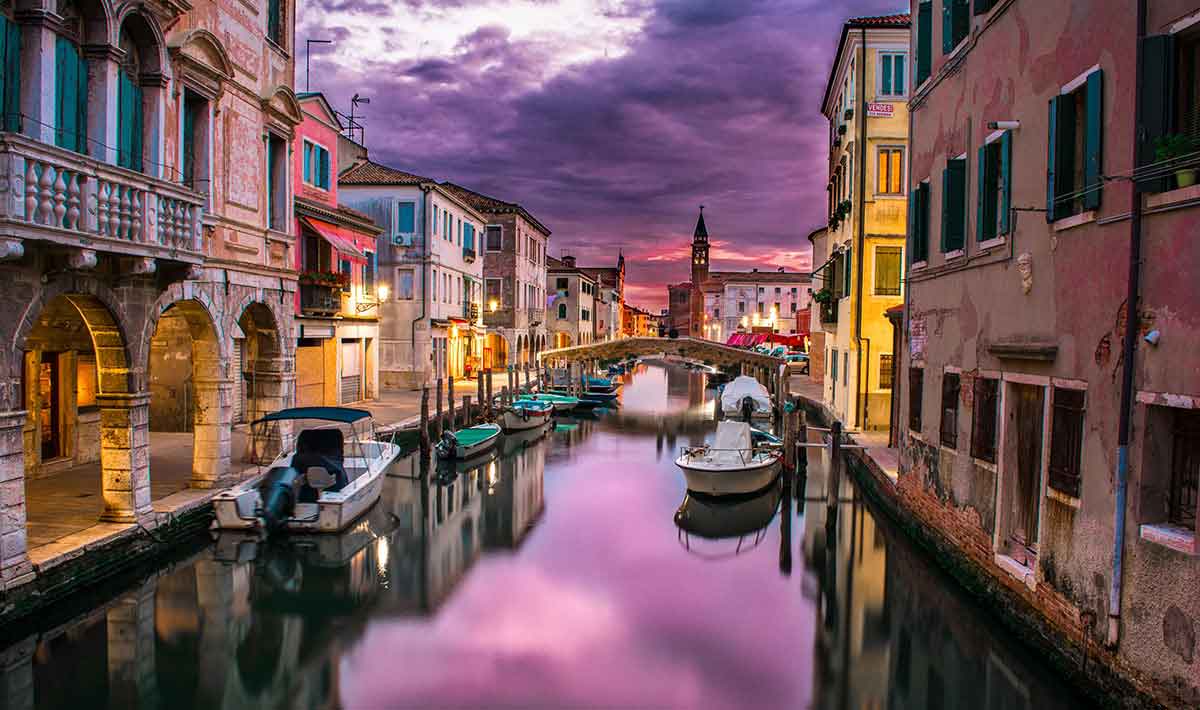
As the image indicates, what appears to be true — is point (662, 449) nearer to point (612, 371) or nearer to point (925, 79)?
point (925, 79)

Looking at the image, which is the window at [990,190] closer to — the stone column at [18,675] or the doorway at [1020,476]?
the doorway at [1020,476]

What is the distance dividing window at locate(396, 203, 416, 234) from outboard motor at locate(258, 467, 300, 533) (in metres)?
19.3

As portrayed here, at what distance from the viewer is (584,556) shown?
13.8 metres

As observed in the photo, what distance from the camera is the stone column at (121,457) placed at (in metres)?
10.6

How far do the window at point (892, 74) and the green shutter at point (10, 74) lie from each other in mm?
19815

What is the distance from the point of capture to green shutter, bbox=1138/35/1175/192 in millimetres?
6297

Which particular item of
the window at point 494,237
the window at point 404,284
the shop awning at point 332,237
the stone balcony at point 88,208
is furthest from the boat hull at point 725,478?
the window at point 494,237

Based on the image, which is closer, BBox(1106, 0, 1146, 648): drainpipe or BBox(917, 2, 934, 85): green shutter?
BBox(1106, 0, 1146, 648): drainpipe

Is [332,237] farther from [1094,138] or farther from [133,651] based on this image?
[1094,138]

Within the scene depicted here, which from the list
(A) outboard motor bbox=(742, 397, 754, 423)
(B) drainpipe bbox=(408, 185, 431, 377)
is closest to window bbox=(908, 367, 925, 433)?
(A) outboard motor bbox=(742, 397, 754, 423)

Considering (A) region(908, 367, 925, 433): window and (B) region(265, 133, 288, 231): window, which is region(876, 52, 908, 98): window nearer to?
(A) region(908, 367, 925, 433): window

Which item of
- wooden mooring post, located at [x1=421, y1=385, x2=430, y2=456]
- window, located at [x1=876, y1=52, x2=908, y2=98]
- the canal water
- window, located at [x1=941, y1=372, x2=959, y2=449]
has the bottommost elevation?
the canal water

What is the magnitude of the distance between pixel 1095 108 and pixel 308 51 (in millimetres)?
23747

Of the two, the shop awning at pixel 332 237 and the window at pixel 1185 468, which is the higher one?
the shop awning at pixel 332 237
